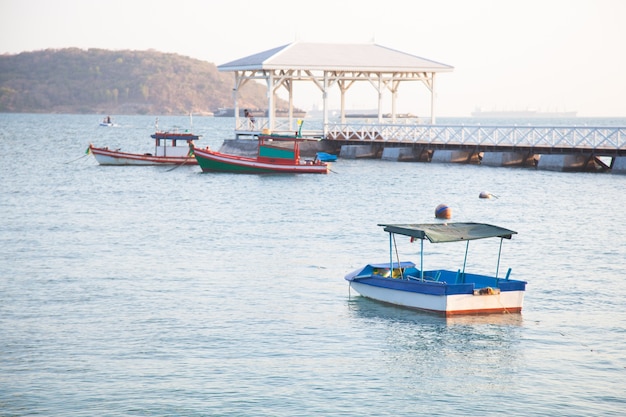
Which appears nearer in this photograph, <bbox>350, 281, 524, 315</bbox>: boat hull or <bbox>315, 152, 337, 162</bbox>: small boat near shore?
<bbox>350, 281, 524, 315</bbox>: boat hull

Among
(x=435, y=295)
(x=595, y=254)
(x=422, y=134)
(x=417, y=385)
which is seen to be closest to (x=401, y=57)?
(x=422, y=134)

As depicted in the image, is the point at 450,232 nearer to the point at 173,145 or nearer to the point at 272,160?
the point at 272,160

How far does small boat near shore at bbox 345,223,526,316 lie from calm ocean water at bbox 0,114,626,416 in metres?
0.32

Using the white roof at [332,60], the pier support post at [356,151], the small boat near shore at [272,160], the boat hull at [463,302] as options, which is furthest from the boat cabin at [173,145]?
the boat hull at [463,302]

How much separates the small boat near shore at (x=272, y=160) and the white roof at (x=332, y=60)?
677 centimetres

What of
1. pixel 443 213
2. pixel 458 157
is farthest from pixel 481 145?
pixel 443 213

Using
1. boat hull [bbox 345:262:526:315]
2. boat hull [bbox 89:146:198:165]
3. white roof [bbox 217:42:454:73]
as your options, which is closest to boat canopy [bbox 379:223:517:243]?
boat hull [bbox 345:262:526:315]

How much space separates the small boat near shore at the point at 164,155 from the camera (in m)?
53.5

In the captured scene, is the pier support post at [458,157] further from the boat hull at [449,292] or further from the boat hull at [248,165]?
the boat hull at [449,292]

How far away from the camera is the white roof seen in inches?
2144

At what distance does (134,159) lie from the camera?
5550 centimetres

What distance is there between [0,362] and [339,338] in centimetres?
570

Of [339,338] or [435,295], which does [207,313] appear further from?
[435,295]

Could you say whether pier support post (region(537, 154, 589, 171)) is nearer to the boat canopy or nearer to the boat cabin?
the boat cabin
